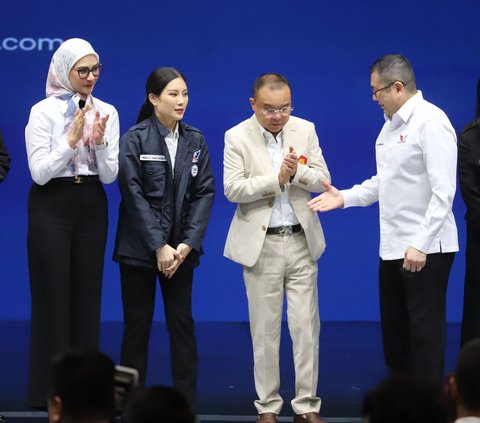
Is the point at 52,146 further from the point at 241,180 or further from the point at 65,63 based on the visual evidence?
the point at 241,180

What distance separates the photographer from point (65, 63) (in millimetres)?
4805

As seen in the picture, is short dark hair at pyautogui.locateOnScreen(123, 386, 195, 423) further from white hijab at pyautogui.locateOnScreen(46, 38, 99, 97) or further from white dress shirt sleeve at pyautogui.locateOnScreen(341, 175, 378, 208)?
white dress shirt sleeve at pyautogui.locateOnScreen(341, 175, 378, 208)

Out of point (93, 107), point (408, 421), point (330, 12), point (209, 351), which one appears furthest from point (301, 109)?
point (408, 421)

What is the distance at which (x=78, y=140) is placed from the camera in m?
4.70

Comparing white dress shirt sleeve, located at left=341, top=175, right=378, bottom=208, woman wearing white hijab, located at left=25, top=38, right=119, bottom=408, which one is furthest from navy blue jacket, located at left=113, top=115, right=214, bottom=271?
white dress shirt sleeve, located at left=341, top=175, right=378, bottom=208

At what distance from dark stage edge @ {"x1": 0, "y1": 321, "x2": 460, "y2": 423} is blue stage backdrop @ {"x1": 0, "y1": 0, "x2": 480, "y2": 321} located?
58cm

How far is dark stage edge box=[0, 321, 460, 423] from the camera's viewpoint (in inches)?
201

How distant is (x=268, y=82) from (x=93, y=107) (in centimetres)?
76

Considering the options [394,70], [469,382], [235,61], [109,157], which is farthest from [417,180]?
[235,61]

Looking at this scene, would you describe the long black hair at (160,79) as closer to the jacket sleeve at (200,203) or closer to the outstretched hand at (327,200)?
the jacket sleeve at (200,203)

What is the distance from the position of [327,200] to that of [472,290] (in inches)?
37.3

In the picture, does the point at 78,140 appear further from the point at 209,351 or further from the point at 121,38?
the point at 121,38

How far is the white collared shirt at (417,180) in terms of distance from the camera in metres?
4.68

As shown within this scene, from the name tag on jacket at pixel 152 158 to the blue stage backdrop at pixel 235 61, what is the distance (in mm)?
2441
